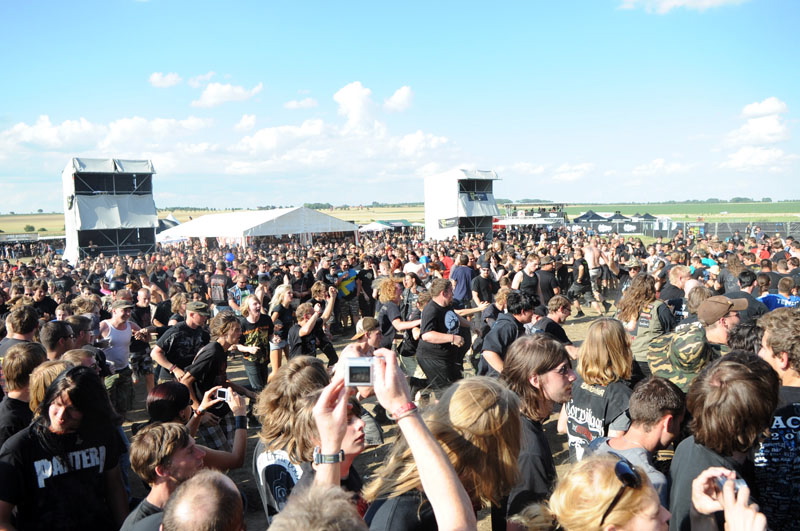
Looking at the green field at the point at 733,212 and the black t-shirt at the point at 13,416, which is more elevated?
the green field at the point at 733,212

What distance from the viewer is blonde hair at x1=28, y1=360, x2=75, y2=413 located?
120 inches

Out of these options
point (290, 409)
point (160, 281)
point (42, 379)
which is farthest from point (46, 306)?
point (290, 409)

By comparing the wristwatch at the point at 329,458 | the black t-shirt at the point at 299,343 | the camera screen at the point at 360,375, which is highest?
the camera screen at the point at 360,375

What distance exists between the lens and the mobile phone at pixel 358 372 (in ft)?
5.31

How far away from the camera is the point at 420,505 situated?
5.32 feet

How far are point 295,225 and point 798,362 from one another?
A: 2590 centimetres

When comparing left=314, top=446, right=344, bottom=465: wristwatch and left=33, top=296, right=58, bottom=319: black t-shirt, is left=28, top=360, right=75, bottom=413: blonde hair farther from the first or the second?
left=33, top=296, right=58, bottom=319: black t-shirt

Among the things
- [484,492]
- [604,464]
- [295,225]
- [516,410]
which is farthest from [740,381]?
[295,225]

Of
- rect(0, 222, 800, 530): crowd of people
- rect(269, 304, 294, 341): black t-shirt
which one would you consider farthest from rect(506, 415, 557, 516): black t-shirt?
rect(269, 304, 294, 341): black t-shirt

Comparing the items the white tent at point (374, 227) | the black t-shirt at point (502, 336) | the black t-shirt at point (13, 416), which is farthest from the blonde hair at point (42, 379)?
the white tent at point (374, 227)

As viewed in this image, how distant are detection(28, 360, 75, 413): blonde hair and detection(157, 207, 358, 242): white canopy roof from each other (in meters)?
22.0

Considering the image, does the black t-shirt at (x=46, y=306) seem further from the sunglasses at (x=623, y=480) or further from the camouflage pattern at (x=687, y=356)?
the sunglasses at (x=623, y=480)

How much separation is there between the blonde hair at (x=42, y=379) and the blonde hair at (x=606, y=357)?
124 inches

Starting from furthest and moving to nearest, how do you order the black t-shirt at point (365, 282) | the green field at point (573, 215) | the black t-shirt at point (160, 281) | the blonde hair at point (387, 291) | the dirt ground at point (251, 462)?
the green field at point (573, 215)
the black t-shirt at point (160, 281)
the black t-shirt at point (365, 282)
the blonde hair at point (387, 291)
the dirt ground at point (251, 462)
